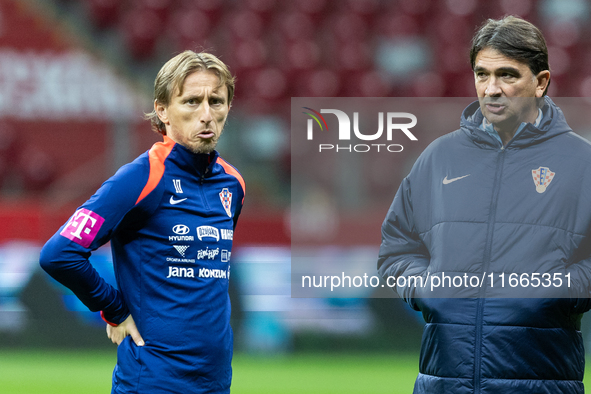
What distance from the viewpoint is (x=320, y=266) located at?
19.5ft

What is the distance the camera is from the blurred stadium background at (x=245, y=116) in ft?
19.4

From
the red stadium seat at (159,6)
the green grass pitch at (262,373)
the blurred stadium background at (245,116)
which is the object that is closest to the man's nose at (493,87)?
the green grass pitch at (262,373)

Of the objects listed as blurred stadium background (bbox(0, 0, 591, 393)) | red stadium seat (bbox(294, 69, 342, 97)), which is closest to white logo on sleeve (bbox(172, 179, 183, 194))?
blurred stadium background (bbox(0, 0, 591, 393))

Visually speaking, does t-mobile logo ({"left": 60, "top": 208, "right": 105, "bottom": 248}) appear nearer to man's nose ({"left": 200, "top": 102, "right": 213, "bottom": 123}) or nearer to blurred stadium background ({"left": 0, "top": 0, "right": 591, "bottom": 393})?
man's nose ({"left": 200, "top": 102, "right": 213, "bottom": 123})

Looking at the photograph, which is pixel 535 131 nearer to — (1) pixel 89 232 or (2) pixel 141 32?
(1) pixel 89 232

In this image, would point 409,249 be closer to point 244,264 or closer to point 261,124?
point 244,264

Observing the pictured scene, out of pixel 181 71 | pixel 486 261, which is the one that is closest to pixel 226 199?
pixel 181 71

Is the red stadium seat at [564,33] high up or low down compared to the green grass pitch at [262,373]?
up

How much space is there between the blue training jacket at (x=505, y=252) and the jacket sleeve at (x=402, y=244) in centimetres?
1

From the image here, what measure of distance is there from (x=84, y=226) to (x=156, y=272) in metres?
0.25

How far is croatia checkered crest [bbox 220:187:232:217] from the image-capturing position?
240 centimetres

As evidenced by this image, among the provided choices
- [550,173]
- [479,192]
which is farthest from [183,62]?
[550,173]

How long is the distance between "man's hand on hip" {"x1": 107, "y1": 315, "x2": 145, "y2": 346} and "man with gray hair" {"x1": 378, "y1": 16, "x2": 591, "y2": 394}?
791 millimetres

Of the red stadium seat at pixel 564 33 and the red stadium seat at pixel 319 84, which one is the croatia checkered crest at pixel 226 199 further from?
the red stadium seat at pixel 564 33
